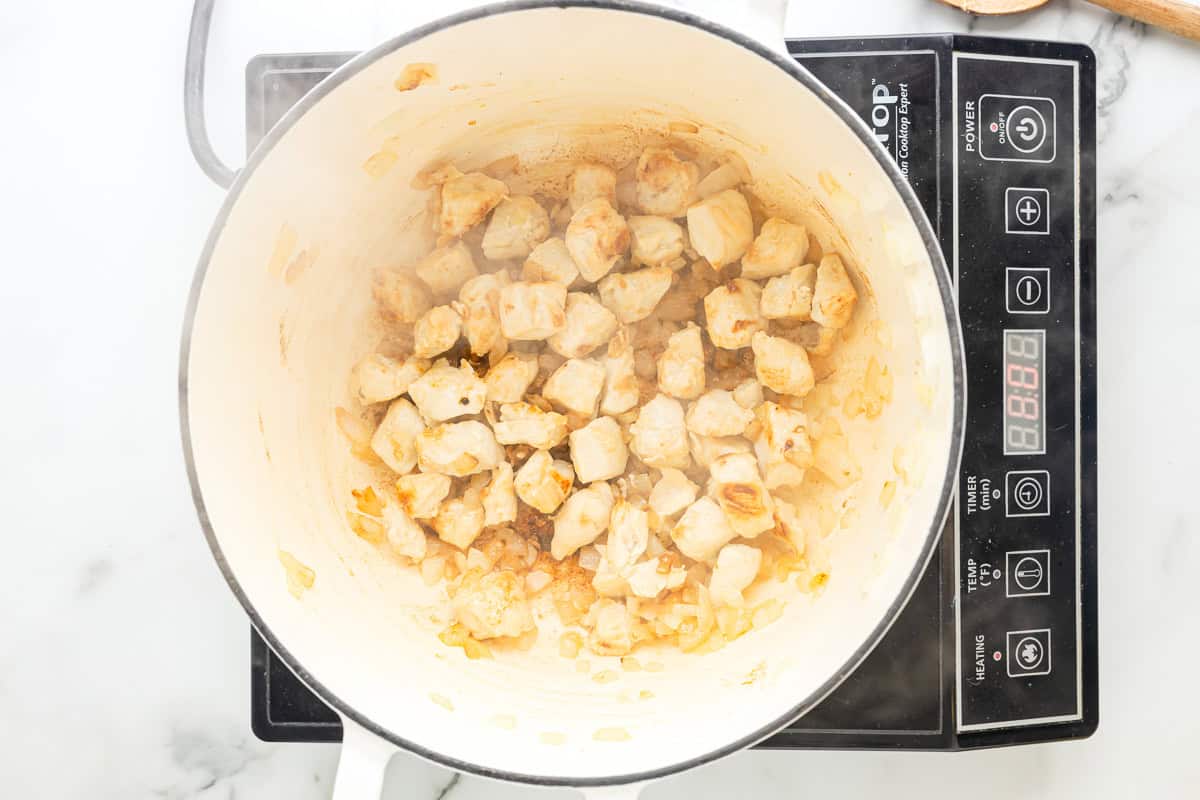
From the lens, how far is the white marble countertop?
2.89 ft

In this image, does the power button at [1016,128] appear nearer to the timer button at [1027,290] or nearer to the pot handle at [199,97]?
the timer button at [1027,290]

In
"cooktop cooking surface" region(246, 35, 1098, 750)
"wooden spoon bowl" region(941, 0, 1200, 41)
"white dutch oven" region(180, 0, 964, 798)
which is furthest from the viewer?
"wooden spoon bowl" region(941, 0, 1200, 41)

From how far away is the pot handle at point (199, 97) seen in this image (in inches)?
28.4

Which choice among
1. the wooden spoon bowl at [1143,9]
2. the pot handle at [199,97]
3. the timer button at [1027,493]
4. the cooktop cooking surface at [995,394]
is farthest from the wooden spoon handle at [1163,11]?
the pot handle at [199,97]

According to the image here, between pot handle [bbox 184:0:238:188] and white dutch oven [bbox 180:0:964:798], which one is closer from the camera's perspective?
white dutch oven [bbox 180:0:964:798]

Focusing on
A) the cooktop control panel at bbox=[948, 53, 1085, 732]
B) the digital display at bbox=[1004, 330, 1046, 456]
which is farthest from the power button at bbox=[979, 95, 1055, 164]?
the digital display at bbox=[1004, 330, 1046, 456]

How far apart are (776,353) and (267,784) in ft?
2.23

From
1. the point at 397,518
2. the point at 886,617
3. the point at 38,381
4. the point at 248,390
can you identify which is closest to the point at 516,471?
the point at 397,518

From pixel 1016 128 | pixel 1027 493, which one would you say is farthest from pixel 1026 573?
pixel 1016 128

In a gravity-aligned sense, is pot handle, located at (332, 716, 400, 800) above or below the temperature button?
below

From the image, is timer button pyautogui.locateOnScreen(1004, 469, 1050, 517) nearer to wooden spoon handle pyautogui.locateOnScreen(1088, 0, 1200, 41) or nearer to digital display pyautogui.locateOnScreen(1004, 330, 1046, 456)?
digital display pyautogui.locateOnScreen(1004, 330, 1046, 456)

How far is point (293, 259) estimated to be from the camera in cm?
70

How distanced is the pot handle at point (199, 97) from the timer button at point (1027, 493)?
0.68m

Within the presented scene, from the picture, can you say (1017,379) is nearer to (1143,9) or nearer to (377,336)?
(1143,9)
